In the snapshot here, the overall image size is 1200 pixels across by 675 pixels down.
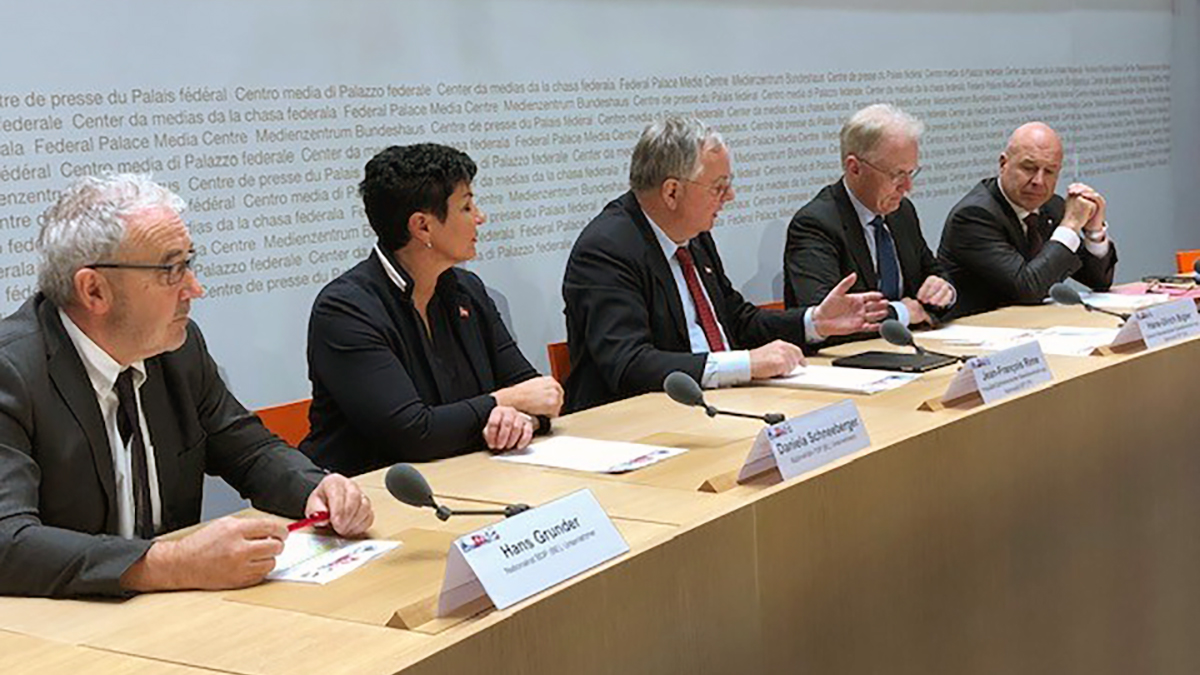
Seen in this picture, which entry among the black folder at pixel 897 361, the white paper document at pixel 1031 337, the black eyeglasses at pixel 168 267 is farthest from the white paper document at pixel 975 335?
the black eyeglasses at pixel 168 267

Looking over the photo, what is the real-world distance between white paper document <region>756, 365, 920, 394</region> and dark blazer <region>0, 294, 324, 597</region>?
1148 mm

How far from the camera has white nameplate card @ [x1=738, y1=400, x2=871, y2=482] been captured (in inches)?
83.7

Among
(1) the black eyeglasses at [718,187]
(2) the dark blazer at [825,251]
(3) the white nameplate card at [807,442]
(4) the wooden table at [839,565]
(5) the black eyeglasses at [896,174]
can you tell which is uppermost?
(5) the black eyeglasses at [896,174]

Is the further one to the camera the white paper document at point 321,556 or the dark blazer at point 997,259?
the dark blazer at point 997,259

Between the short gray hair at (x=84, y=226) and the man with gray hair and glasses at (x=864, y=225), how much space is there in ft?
7.20

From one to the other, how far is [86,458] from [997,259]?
9.97ft

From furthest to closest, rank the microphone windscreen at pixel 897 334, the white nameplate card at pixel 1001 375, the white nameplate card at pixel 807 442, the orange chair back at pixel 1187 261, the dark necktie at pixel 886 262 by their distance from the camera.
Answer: the orange chair back at pixel 1187 261 → the dark necktie at pixel 886 262 → the microphone windscreen at pixel 897 334 → the white nameplate card at pixel 1001 375 → the white nameplate card at pixel 807 442

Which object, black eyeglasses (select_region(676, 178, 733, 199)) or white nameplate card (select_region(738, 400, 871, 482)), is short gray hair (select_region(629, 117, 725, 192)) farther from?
white nameplate card (select_region(738, 400, 871, 482))

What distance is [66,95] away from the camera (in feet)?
10.1

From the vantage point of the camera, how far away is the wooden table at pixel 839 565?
1594mm

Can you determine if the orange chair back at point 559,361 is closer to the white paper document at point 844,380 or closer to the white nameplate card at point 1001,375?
the white paper document at point 844,380

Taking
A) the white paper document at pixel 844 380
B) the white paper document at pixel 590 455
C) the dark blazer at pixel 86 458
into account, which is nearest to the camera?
the dark blazer at pixel 86 458

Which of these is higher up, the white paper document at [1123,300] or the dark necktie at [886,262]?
the dark necktie at [886,262]

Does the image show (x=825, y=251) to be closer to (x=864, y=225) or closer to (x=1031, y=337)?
(x=864, y=225)
